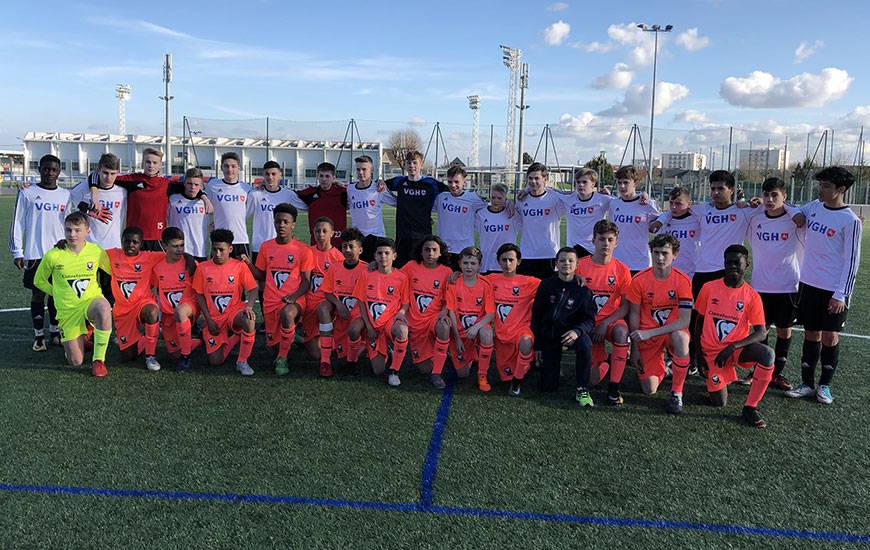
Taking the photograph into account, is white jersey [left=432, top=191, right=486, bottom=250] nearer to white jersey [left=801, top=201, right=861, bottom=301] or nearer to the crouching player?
the crouching player

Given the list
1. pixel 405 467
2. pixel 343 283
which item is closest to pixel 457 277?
pixel 343 283

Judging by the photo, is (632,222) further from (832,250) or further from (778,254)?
(832,250)

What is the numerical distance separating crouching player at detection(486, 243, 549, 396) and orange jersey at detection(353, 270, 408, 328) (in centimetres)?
76

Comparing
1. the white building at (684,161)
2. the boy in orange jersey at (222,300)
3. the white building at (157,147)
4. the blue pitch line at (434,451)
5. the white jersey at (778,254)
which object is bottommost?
the blue pitch line at (434,451)

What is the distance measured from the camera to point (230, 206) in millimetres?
6395

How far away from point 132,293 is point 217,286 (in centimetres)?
82

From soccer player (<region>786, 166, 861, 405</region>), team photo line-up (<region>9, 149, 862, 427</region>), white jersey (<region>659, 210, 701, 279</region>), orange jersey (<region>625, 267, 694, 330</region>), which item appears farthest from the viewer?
white jersey (<region>659, 210, 701, 279</region>)

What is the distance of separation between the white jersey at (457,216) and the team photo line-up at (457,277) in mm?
21

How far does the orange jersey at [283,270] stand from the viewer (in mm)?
5621

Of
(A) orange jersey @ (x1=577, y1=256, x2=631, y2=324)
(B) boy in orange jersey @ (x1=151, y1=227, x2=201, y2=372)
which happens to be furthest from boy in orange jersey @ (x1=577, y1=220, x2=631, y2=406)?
(B) boy in orange jersey @ (x1=151, y1=227, x2=201, y2=372)

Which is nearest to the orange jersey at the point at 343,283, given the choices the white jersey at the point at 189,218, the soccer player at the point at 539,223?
the white jersey at the point at 189,218

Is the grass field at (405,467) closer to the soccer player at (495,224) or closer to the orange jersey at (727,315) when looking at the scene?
the orange jersey at (727,315)

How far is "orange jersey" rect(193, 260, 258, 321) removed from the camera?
17.7 ft

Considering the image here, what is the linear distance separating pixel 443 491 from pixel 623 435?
1442 millimetres
